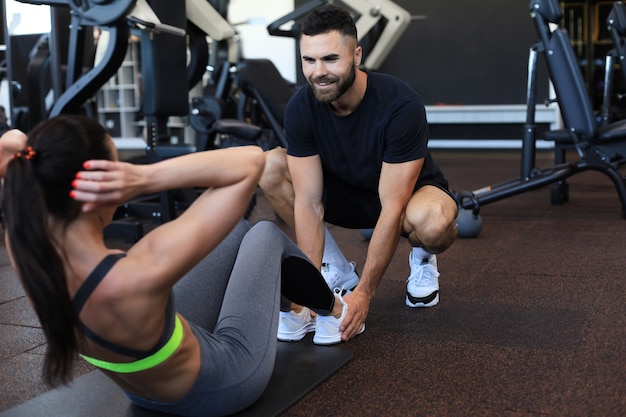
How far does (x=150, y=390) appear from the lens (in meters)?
1.31

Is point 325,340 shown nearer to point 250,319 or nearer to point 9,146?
point 250,319

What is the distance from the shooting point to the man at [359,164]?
78.5 inches

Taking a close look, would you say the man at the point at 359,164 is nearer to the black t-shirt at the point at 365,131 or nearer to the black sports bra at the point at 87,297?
the black t-shirt at the point at 365,131

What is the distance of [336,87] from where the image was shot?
2.03 meters

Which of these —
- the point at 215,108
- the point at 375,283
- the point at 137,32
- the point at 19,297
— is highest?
the point at 137,32

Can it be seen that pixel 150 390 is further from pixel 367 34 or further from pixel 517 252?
pixel 367 34

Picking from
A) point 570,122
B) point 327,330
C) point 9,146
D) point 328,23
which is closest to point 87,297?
point 9,146

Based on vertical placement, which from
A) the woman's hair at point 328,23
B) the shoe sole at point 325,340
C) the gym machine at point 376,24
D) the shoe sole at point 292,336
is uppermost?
the gym machine at point 376,24

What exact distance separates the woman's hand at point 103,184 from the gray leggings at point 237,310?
389 millimetres

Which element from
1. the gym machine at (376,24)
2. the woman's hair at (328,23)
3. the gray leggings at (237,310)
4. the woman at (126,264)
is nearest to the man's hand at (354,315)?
the gray leggings at (237,310)

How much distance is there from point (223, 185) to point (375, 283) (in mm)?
899

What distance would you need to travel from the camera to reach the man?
200cm

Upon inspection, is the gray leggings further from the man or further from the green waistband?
the man

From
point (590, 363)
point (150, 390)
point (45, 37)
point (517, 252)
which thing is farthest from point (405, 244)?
point (45, 37)
